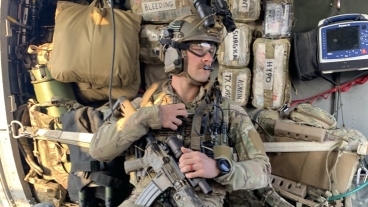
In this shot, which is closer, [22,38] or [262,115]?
→ [262,115]

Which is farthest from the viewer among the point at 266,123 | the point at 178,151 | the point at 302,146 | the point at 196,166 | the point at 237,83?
the point at 237,83

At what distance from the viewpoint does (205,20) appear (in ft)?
5.85

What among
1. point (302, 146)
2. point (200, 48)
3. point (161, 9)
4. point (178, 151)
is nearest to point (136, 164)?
point (178, 151)

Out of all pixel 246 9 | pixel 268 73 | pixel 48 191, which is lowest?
pixel 48 191

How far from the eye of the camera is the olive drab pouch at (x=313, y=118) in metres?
2.18

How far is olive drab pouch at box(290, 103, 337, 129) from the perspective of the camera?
2.18m

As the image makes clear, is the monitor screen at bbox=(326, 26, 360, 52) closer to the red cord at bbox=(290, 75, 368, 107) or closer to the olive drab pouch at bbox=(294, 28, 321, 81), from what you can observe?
the olive drab pouch at bbox=(294, 28, 321, 81)

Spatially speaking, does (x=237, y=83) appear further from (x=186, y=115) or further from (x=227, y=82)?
(x=186, y=115)

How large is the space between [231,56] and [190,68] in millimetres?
907

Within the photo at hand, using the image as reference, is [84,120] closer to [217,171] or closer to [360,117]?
[217,171]

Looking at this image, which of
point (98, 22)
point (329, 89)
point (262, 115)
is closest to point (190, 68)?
point (262, 115)

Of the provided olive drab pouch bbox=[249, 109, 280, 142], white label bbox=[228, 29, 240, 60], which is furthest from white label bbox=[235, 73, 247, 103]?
olive drab pouch bbox=[249, 109, 280, 142]

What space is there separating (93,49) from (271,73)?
4.70ft

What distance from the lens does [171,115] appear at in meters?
1.78
